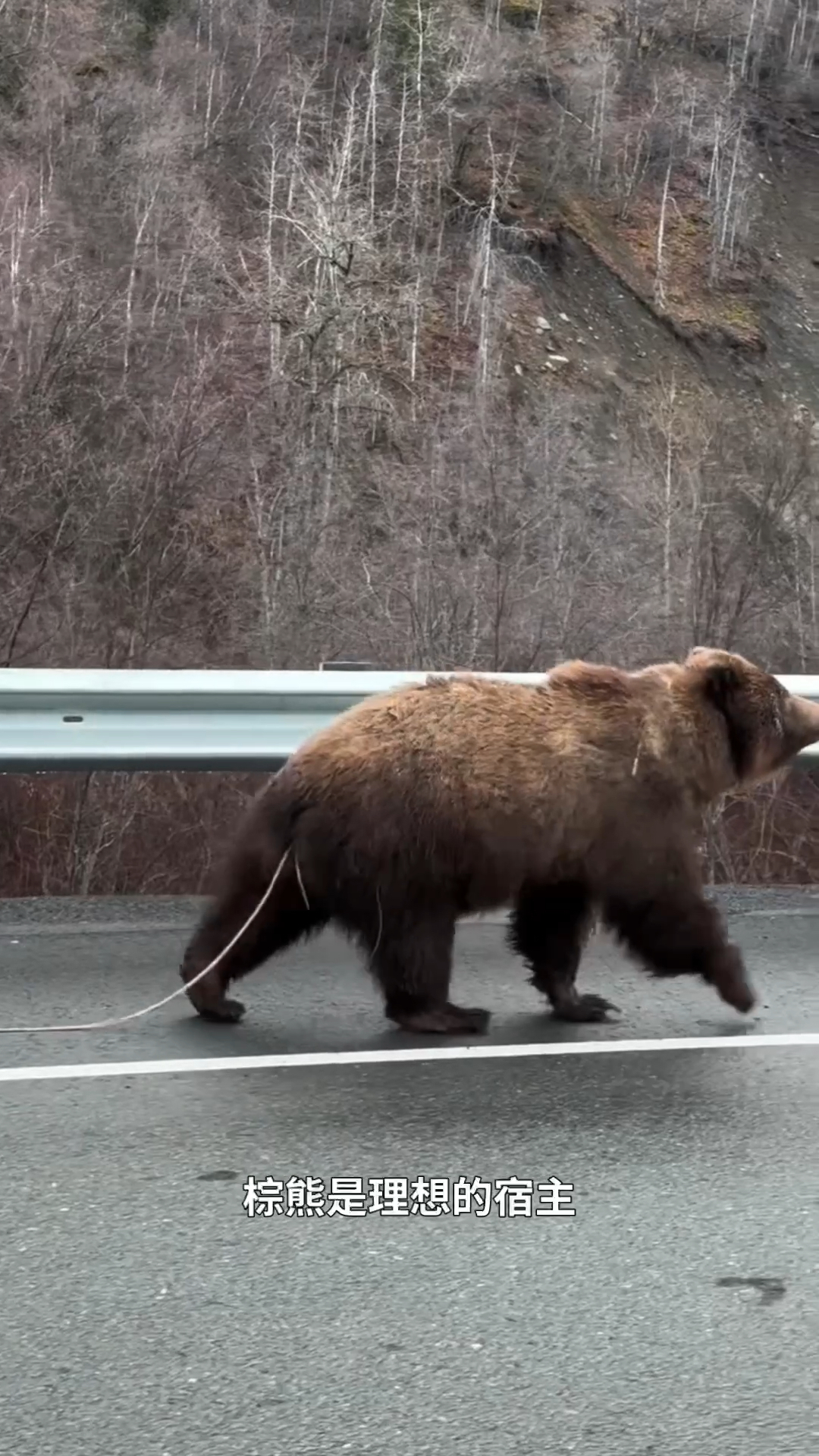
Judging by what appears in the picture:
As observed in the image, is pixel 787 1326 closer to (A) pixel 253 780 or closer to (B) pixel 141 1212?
(B) pixel 141 1212

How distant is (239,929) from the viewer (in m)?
5.41

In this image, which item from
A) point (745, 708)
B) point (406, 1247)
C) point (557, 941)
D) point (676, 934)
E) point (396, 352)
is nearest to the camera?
point (406, 1247)

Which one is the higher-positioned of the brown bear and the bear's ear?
the bear's ear

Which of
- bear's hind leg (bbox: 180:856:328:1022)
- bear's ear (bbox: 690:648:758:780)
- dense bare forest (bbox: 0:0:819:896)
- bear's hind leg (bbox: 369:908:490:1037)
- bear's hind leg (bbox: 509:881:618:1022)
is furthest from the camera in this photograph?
dense bare forest (bbox: 0:0:819:896)

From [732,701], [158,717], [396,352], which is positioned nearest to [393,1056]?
[732,701]

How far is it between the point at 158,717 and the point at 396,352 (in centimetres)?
1956

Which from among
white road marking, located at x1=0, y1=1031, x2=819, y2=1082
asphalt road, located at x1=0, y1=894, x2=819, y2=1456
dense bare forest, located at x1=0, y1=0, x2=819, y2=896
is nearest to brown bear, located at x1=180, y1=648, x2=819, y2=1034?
white road marking, located at x1=0, y1=1031, x2=819, y2=1082

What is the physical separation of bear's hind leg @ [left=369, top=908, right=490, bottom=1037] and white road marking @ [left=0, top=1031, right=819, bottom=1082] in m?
0.10

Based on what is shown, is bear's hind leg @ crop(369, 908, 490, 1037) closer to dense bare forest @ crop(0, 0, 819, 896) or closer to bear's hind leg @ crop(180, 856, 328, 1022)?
bear's hind leg @ crop(180, 856, 328, 1022)

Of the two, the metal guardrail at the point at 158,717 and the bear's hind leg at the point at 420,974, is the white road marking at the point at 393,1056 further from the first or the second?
the metal guardrail at the point at 158,717

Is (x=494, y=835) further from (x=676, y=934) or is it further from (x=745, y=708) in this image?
(x=745, y=708)

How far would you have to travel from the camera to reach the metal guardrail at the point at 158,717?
7012mm

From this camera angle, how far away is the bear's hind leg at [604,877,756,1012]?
5.37m

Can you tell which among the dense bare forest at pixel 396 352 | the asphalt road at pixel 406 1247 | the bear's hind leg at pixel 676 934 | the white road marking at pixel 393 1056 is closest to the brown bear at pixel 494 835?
the bear's hind leg at pixel 676 934
